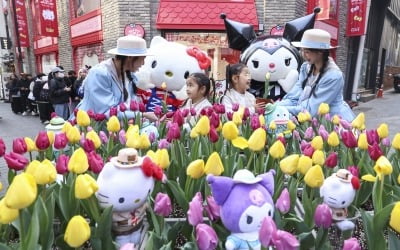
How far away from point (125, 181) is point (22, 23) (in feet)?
62.9

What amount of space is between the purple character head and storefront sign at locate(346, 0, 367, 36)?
1219 centimetres

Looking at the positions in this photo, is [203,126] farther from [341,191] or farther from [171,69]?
[171,69]

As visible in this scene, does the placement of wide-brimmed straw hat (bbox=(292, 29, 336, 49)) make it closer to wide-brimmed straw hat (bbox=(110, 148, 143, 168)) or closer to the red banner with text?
wide-brimmed straw hat (bbox=(110, 148, 143, 168))

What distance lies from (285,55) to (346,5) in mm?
9237

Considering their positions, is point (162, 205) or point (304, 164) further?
point (304, 164)

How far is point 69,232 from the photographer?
91 cm

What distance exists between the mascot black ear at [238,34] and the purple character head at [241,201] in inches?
141

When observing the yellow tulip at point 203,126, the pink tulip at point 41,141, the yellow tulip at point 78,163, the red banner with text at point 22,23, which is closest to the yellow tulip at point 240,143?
the yellow tulip at point 203,126

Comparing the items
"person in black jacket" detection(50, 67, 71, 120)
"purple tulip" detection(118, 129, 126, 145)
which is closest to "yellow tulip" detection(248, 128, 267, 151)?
"purple tulip" detection(118, 129, 126, 145)

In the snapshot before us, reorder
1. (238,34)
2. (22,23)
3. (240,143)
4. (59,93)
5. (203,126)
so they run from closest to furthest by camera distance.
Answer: (240,143)
(203,126)
(238,34)
(59,93)
(22,23)

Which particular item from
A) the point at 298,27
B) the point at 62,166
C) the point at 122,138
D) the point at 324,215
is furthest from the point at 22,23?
the point at 324,215

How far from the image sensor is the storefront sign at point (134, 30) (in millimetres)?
8047

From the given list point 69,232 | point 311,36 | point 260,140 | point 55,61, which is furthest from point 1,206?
point 55,61

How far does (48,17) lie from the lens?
1278 cm
